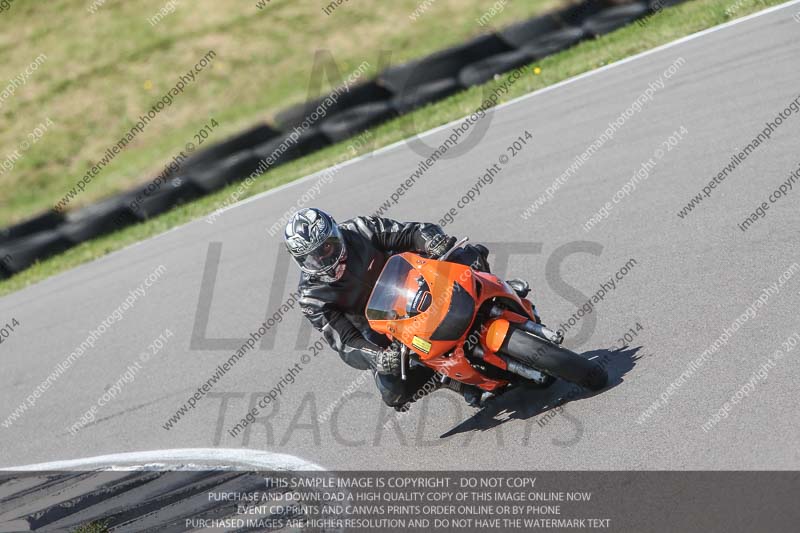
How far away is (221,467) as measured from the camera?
7.20 m

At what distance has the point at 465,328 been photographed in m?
5.80

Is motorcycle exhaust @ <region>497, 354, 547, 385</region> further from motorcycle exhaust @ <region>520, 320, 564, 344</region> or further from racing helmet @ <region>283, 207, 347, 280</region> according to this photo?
racing helmet @ <region>283, 207, 347, 280</region>

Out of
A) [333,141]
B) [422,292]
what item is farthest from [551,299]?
[333,141]

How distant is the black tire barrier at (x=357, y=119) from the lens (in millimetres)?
16500

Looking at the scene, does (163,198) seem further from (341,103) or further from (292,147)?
(341,103)

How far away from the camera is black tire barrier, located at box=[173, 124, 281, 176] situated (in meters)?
17.3

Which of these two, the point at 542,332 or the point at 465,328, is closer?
the point at 465,328

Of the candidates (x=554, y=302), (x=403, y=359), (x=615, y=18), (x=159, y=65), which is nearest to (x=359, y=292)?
(x=403, y=359)

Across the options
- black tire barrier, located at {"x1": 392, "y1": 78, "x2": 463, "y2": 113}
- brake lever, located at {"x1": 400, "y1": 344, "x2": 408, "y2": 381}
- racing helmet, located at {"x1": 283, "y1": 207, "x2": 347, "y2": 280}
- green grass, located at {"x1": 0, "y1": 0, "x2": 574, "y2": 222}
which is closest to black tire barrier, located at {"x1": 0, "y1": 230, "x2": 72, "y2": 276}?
green grass, located at {"x1": 0, "y1": 0, "x2": 574, "y2": 222}

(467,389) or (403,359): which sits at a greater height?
(403,359)

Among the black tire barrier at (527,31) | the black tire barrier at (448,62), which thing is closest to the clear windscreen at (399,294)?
the black tire barrier at (448,62)

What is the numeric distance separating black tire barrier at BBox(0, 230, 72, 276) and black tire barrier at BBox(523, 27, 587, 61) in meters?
9.37

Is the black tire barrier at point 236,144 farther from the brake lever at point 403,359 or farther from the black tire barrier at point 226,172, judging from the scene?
the brake lever at point 403,359

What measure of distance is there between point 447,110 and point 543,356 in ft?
34.1
